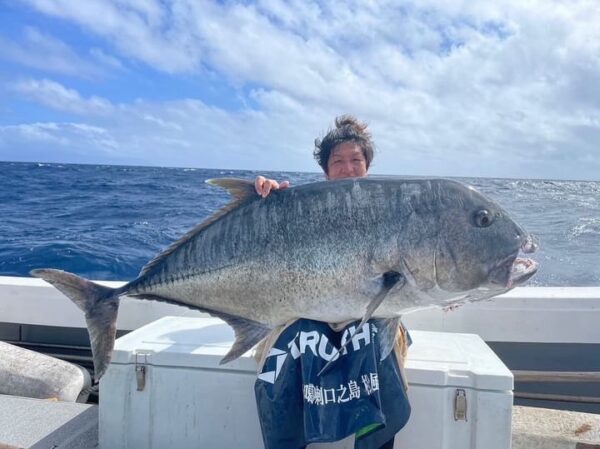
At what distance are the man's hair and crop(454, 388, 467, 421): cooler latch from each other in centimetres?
136

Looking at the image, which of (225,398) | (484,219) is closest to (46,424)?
(225,398)

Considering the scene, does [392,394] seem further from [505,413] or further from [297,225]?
[297,225]

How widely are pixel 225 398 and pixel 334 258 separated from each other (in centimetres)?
100

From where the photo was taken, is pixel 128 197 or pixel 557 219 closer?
pixel 557 219

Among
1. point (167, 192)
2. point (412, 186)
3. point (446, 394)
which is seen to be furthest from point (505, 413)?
point (167, 192)

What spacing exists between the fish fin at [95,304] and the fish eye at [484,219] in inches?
66.3

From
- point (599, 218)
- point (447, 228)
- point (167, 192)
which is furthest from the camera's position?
point (167, 192)

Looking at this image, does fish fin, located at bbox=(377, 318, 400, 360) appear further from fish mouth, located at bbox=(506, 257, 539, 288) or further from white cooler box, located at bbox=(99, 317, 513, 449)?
fish mouth, located at bbox=(506, 257, 539, 288)

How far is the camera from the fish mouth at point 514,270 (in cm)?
197

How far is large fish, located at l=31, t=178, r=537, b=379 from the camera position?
2031 mm

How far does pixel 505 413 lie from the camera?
2.33m

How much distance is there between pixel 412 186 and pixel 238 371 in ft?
4.14

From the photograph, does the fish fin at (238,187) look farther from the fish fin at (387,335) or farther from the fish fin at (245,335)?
the fish fin at (387,335)

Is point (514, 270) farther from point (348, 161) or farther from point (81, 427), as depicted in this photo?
point (81, 427)
